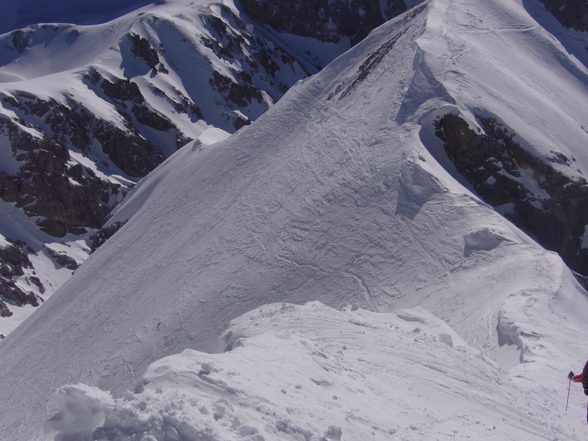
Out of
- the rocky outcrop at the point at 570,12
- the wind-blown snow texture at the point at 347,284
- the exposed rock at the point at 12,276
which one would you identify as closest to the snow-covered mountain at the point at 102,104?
the exposed rock at the point at 12,276

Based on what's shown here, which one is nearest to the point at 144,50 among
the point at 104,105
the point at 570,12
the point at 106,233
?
the point at 104,105

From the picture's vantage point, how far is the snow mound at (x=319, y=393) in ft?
16.6

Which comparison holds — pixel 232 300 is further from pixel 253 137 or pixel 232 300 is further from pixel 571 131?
pixel 571 131

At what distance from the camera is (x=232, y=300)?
53.0 ft

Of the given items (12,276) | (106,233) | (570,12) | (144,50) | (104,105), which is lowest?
(12,276)

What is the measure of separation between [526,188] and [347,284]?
9.06 meters

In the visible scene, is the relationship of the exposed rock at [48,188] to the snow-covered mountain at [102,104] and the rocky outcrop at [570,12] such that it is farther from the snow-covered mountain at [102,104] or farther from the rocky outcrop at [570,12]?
the rocky outcrop at [570,12]

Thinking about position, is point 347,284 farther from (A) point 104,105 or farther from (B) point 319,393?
(A) point 104,105

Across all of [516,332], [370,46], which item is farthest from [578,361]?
[370,46]

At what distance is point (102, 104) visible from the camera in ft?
224

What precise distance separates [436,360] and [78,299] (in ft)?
58.4

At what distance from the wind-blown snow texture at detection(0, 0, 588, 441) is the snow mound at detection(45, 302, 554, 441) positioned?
0.03 meters

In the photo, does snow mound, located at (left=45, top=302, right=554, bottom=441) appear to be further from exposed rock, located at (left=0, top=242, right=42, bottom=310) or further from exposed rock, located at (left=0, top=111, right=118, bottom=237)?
exposed rock, located at (left=0, top=111, right=118, bottom=237)

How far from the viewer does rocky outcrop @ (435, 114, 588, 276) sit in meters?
20.0
